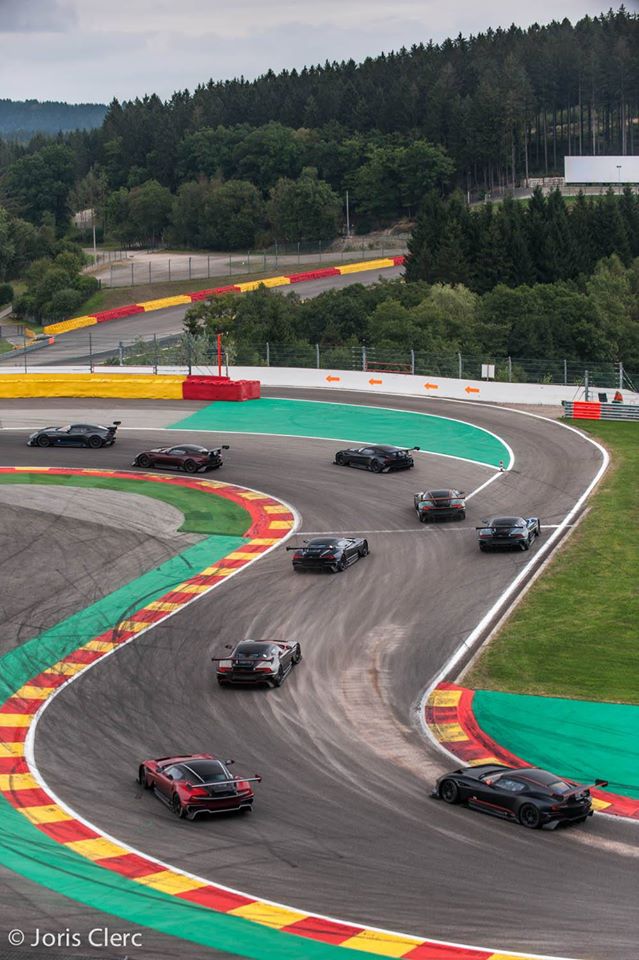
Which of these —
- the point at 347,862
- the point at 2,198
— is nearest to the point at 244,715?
the point at 347,862

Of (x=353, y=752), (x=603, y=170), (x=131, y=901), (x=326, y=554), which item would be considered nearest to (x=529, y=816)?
(x=353, y=752)

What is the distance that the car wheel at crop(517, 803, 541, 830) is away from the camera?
24.2m

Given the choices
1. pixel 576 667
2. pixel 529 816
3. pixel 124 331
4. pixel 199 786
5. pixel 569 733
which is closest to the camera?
pixel 529 816

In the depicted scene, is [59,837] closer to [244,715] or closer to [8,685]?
[244,715]

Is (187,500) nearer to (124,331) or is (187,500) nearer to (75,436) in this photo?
(75,436)

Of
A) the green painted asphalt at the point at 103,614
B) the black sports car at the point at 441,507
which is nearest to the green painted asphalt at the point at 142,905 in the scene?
the green painted asphalt at the point at 103,614

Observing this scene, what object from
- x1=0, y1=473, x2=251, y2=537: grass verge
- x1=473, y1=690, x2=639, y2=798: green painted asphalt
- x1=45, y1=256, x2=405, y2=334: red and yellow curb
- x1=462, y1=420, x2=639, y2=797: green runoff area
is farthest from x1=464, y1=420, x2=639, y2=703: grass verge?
x1=45, y1=256, x2=405, y2=334: red and yellow curb

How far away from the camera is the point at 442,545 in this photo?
45.3 m

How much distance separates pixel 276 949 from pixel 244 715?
11642 millimetres

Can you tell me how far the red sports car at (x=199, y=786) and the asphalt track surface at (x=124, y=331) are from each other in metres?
59.9

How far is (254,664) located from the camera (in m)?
32.7

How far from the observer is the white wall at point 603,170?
586 ft

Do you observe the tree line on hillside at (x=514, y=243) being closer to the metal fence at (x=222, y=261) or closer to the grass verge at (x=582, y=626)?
the metal fence at (x=222, y=261)

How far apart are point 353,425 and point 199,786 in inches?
1564
